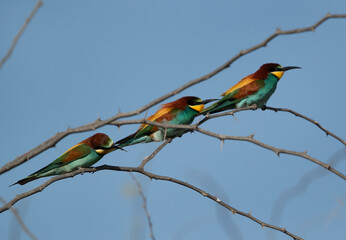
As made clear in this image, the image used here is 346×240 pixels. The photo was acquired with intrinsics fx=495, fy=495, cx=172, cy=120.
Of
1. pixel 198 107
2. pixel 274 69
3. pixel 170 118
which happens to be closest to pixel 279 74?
pixel 274 69

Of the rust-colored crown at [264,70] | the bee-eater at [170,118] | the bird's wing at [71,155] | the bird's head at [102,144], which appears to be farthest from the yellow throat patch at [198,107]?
the bird's wing at [71,155]

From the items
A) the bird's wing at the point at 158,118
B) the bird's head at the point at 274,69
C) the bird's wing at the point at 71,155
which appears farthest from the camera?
the bird's head at the point at 274,69

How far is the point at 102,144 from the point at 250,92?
58.1 inches

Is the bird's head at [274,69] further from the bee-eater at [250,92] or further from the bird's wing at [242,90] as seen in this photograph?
the bird's wing at [242,90]

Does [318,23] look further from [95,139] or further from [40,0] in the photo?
[95,139]

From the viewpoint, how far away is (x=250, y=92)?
4.70m

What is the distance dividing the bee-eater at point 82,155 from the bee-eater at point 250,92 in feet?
3.18

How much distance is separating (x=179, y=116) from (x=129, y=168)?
1702 mm

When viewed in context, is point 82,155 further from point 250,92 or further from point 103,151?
point 250,92

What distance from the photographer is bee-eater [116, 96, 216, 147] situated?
4.55m

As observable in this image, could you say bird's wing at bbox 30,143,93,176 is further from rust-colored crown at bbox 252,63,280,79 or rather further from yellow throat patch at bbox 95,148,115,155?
rust-colored crown at bbox 252,63,280,79

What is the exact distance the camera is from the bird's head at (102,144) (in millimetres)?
4570

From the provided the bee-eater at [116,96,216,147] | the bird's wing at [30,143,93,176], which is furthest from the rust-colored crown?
the bird's wing at [30,143,93,176]

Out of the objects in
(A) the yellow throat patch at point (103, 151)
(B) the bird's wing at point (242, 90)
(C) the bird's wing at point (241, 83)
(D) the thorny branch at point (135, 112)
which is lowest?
(A) the yellow throat patch at point (103, 151)
